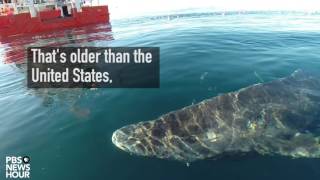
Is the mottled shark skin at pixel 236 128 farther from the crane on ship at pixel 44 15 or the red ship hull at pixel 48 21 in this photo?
the crane on ship at pixel 44 15

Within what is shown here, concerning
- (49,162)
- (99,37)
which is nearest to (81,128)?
(49,162)

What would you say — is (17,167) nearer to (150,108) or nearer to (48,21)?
(150,108)

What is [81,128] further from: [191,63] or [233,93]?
[191,63]

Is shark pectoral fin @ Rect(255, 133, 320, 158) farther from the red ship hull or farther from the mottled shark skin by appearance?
the red ship hull

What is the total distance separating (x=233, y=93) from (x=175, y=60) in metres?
6.94

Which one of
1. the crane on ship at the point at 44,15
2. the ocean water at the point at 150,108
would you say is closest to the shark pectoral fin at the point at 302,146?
the ocean water at the point at 150,108

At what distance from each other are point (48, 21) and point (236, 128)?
50244mm

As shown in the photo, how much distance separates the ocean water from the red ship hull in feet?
95.7

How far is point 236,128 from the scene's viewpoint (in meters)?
13.9

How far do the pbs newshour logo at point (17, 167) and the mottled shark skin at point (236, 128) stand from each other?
324cm

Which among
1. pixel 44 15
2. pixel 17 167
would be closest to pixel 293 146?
pixel 17 167

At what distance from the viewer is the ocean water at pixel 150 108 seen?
40.2 ft

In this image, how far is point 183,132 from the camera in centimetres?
1379

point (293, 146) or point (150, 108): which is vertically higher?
point (150, 108)
